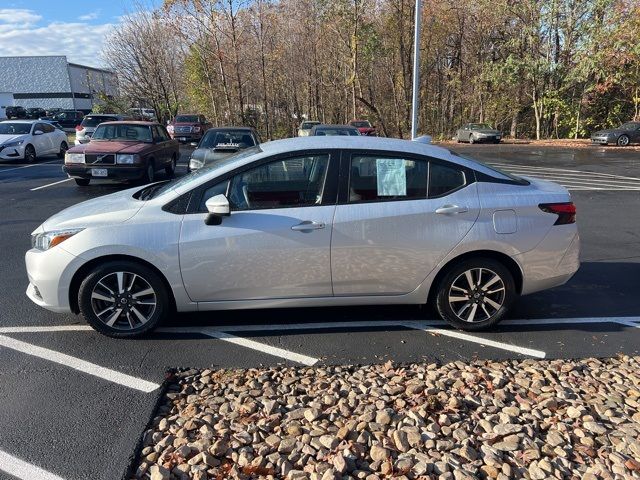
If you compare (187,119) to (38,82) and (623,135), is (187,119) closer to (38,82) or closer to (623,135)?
(623,135)

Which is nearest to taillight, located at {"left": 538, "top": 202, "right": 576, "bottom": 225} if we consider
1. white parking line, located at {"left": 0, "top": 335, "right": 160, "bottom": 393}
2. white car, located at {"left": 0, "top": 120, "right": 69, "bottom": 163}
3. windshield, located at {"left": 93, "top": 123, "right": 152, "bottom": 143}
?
white parking line, located at {"left": 0, "top": 335, "right": 160, "bottom": 393}

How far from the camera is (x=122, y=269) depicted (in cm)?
406

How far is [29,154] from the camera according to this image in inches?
734

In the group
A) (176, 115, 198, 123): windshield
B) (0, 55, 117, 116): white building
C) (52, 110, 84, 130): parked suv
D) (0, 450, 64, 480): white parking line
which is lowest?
(0, 450, 64, 480): white parking line

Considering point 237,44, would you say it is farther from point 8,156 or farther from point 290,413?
point 290,413

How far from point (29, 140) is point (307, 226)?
18304 millimetres

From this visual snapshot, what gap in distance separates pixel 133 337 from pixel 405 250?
2.39 metres

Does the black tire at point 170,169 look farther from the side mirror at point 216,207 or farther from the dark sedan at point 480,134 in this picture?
the dark sedan at point 480,134

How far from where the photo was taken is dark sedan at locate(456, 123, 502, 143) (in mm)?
31116

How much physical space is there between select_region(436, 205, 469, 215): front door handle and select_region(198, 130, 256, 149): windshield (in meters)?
7.80

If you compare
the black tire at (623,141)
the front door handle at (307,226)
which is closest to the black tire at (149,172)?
the front door handle at (307,226)

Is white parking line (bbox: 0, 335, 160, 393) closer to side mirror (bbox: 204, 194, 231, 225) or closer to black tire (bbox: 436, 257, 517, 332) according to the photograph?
side mirror (bbox: 204, 194, 231, 225)

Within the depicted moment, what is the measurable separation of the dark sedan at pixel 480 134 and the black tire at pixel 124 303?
30169 millimetres

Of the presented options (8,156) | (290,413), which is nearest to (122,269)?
(290,413)
